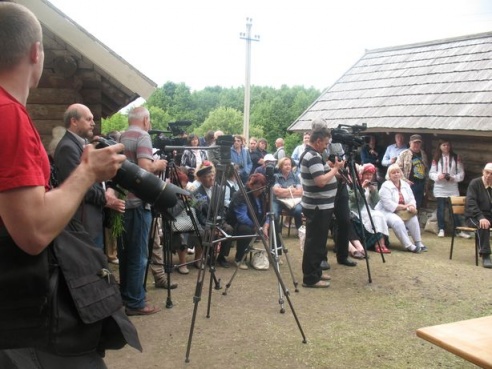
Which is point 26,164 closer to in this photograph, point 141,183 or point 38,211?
point 38,211

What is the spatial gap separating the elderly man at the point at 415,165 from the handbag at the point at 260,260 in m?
4.19

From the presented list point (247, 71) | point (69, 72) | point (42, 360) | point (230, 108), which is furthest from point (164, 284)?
point (230, 108)

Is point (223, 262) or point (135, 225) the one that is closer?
point (135, 225)

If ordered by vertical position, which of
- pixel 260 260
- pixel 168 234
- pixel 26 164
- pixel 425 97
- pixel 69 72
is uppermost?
pixel 425 97

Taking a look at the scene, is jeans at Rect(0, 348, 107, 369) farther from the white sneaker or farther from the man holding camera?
the white sneaker

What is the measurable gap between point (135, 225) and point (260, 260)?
2548 mm

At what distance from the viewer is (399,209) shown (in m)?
7.79

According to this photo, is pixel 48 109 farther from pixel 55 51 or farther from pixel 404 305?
pixel 404 305

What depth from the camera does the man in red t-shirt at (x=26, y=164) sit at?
133 cm

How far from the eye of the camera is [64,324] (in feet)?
5.00

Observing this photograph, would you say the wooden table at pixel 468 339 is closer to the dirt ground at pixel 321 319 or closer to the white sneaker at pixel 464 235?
the dirt ground at pixel 321 319

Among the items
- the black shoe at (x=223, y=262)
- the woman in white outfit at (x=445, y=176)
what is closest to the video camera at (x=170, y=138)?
the black shoe at (x=223, y=262)

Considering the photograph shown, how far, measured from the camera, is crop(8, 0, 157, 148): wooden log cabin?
5125 millimetres

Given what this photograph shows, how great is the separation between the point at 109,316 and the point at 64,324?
6.9 inches
